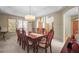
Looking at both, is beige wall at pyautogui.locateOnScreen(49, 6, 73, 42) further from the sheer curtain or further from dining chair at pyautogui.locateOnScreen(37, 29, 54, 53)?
the sheer curtain

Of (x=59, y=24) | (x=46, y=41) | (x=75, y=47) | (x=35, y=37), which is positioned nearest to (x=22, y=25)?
(x=35, y=37)

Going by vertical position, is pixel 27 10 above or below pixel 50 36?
above

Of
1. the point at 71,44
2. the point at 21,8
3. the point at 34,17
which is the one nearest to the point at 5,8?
the point at 21,8

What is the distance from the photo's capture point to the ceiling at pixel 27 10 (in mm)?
2088

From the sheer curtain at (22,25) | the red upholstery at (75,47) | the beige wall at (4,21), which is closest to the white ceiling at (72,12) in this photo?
the red upholstery at (75,47)

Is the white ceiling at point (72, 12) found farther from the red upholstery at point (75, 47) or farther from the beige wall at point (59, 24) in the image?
the red upholstery at point (75, 47)

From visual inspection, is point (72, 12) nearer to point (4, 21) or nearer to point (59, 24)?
point (59, 24)

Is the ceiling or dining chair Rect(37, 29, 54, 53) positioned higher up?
the ceiling

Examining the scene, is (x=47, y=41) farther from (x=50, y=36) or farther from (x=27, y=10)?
(x=27, y=10)

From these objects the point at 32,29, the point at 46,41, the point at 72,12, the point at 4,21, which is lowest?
the point at 46,41

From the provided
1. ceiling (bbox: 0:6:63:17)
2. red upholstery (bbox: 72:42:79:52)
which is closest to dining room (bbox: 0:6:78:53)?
ceiling (bbox: 0:6:63:17)

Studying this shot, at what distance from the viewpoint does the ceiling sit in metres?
2.09

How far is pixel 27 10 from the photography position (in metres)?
2.12
